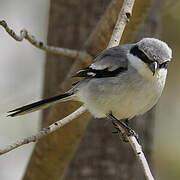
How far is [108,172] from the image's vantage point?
475 centimetres

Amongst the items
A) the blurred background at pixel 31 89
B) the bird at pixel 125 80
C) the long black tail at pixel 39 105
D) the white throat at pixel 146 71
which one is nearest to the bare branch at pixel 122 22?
the bird at pixel 125 80

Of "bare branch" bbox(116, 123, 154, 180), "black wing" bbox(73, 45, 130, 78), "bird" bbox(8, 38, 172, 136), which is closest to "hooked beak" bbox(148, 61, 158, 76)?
"bird" bbox(8, 38, 172, 136)

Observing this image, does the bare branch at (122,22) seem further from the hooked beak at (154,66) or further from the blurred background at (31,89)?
the blurred background at (31,89)

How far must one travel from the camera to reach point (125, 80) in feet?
11.6

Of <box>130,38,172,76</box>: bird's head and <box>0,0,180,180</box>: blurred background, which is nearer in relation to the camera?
<box>130,38,172,76</box>: bird's head

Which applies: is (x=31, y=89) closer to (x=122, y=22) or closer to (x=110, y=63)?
(x=110, y=63)

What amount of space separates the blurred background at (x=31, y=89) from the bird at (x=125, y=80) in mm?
2505

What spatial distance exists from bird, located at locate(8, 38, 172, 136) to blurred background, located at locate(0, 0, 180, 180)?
2505 mm

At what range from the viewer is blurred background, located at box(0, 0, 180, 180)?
21.7 feet

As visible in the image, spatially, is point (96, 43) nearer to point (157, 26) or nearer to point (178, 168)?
point (157, 26)

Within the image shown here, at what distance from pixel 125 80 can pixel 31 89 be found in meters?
3.64

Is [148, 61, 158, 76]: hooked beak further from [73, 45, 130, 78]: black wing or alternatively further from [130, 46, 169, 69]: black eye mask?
[73, 45, 130, 78]: black wing

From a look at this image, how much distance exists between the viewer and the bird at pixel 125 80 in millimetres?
3455

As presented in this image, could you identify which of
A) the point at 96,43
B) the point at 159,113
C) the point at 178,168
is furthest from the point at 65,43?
the point at 159,113
